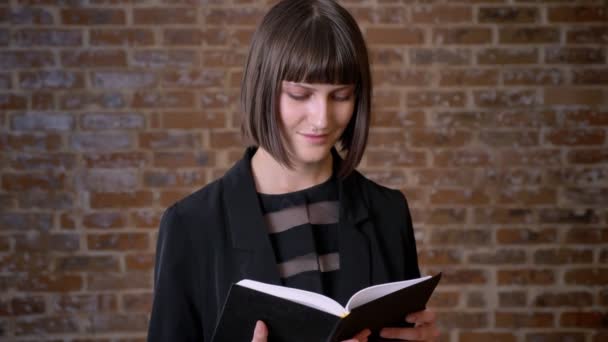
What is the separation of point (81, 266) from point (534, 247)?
2033mm

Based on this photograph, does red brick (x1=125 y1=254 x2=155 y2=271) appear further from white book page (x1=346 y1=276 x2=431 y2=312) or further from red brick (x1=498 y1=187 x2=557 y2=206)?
white book page (x1=346 y1=276 x2=431 y2=312)

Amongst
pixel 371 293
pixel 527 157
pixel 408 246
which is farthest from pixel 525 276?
pixel 371 293

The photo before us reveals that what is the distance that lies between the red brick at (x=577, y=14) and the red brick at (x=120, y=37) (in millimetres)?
1775

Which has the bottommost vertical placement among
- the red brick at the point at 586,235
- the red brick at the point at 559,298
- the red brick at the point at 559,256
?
the red brick at the point at 559,298

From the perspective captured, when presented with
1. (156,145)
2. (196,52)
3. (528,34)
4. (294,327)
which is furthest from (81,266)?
(528,34)

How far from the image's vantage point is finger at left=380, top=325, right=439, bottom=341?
1.10m

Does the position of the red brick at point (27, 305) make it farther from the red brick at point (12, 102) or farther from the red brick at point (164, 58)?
the red brick at point (164, 58)

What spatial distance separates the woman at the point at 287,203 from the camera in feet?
3.58

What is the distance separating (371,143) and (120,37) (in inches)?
46.3

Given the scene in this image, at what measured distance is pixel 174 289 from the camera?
113 cm

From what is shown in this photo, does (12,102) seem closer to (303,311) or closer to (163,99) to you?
(163,99)

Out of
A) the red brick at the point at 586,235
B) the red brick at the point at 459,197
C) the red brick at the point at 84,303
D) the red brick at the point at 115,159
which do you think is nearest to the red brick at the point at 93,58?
the red brick at the point at 115,159

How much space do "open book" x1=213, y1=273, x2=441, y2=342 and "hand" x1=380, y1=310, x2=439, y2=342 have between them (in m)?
0.07

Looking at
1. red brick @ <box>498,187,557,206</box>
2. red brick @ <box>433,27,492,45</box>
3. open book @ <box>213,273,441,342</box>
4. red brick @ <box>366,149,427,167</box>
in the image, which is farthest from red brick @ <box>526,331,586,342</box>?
open book @ <box>213,273,441,342</box>
